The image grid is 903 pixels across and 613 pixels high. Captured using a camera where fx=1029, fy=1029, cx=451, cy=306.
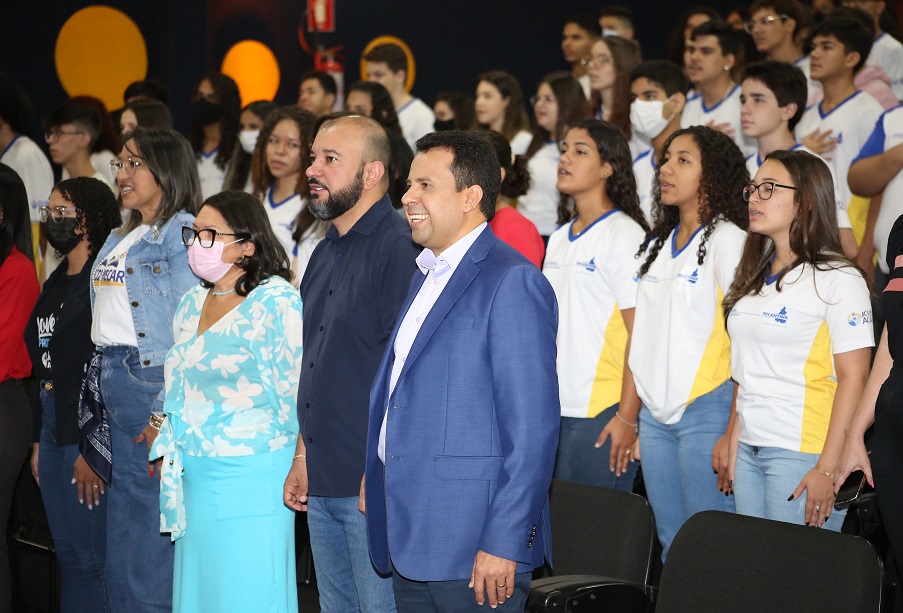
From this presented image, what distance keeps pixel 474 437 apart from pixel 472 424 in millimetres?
33

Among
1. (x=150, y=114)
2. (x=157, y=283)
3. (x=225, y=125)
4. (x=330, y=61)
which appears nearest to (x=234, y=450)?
(x=157, y=283)

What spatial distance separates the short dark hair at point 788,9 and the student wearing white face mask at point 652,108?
1.53 meters

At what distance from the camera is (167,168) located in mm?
4012

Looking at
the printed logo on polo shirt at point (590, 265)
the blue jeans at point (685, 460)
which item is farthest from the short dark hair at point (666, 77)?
the blue jeans at point (685, 460)

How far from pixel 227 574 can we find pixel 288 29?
8.78m

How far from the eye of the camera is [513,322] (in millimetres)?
2562

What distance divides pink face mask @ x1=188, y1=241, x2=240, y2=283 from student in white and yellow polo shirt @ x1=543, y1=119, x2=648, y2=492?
1281 mm

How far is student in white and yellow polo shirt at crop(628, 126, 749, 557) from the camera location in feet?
11.5

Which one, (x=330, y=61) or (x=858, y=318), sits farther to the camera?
(x=330, y=61)

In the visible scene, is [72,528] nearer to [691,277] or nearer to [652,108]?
[691,277]

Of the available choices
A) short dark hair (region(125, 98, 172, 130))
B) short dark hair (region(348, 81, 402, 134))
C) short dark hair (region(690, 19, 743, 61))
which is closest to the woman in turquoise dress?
short dark hair (region(125, 98, 172, 130))

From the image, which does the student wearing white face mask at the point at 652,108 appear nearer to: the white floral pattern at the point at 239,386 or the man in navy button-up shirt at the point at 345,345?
the man in navy button-up shirt at the point at 345,345

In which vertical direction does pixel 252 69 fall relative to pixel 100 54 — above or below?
above

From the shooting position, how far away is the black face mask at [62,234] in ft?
13.8
